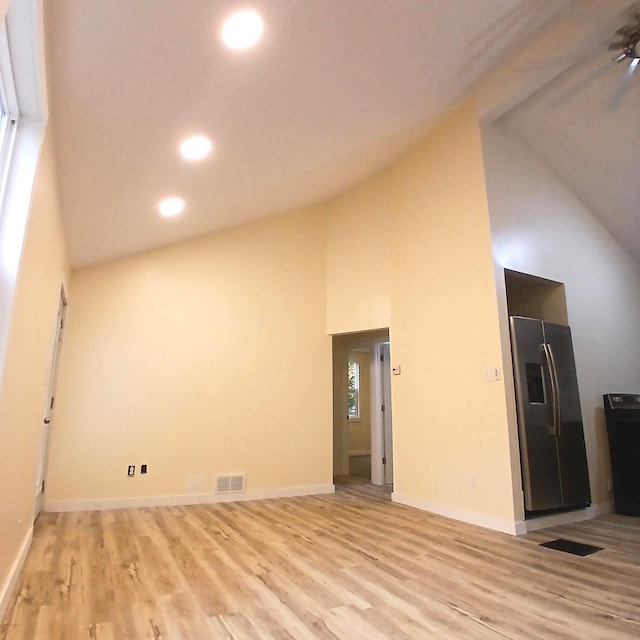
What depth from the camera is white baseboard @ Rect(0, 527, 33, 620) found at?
184 centimetres

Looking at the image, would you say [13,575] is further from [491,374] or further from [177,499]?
[491,374]

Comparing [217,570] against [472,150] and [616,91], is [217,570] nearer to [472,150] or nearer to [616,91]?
[472,150]

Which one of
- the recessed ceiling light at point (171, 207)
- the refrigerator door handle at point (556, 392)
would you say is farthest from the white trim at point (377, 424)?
the recessed ceiling light at point (171, 207)

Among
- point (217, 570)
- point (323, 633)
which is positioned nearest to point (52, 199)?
point (217, 570)

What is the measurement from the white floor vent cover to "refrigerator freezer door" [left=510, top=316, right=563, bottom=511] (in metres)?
2.84

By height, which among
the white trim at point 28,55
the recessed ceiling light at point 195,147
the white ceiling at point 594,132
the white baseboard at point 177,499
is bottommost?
the white baseboard at point 177,499

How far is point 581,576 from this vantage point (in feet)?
7.68

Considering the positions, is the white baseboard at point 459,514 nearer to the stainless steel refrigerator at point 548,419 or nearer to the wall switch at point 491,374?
the stainless steel refrigerator at point 548,419

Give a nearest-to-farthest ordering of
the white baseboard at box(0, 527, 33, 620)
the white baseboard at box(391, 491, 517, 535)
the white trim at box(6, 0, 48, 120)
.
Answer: the white trim at box(6, 0, 48, 120) → the white baseboard at box(0, 527, 33, 620) → the white baseboard at box(391, 491, 517, 535)

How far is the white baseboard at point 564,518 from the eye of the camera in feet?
10.6

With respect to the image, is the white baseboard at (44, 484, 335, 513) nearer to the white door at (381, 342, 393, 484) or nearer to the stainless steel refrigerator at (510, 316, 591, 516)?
the white door at (381, 342, 393, 484)

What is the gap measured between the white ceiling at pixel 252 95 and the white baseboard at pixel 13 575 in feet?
7.01

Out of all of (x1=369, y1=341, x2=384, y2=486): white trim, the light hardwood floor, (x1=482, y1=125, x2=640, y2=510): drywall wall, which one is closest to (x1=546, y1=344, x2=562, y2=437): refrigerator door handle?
(x1=482, y1=125, x2=640, y2=510): drywall wall

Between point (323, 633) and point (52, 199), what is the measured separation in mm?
2575
